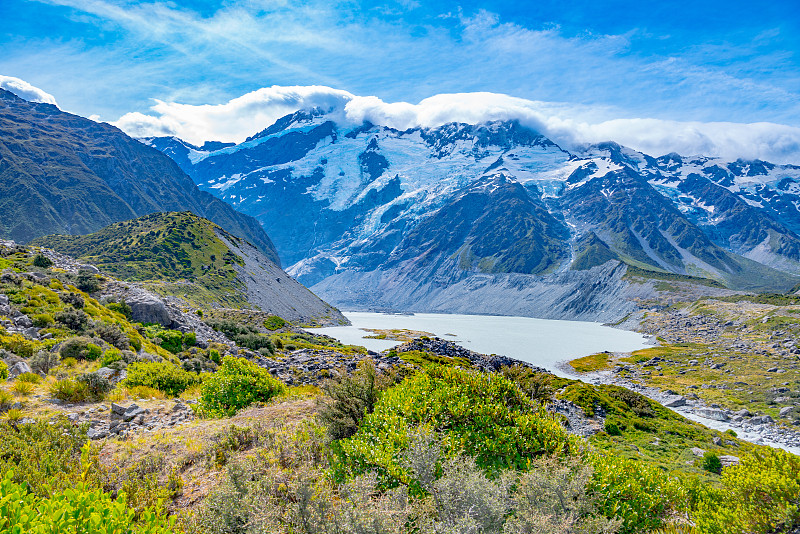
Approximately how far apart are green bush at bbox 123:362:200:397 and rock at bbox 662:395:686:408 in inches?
2254

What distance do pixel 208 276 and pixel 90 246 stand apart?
57.4m

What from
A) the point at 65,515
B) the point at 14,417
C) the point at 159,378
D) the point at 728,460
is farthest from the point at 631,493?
the point at 728,460

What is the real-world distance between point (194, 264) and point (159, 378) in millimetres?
123535

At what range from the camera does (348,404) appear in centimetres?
1302

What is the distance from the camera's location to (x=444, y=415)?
1062 cm

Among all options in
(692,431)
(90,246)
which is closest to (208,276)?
(90,246)

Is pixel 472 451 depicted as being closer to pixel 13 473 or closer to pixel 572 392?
pixel 13 473

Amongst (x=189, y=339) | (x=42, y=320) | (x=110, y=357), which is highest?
(x=42, y=320)

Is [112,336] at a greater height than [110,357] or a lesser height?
greater

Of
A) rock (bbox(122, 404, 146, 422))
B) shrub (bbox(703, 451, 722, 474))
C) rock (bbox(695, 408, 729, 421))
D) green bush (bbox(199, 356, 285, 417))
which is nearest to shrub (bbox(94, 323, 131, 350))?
green bush (bbox(199, 356, 285, 417))

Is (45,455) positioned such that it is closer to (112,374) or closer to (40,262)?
(112,374)

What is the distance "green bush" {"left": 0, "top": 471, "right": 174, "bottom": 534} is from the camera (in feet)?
18.6

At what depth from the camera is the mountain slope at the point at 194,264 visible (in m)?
116

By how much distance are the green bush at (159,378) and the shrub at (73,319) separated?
728cm
